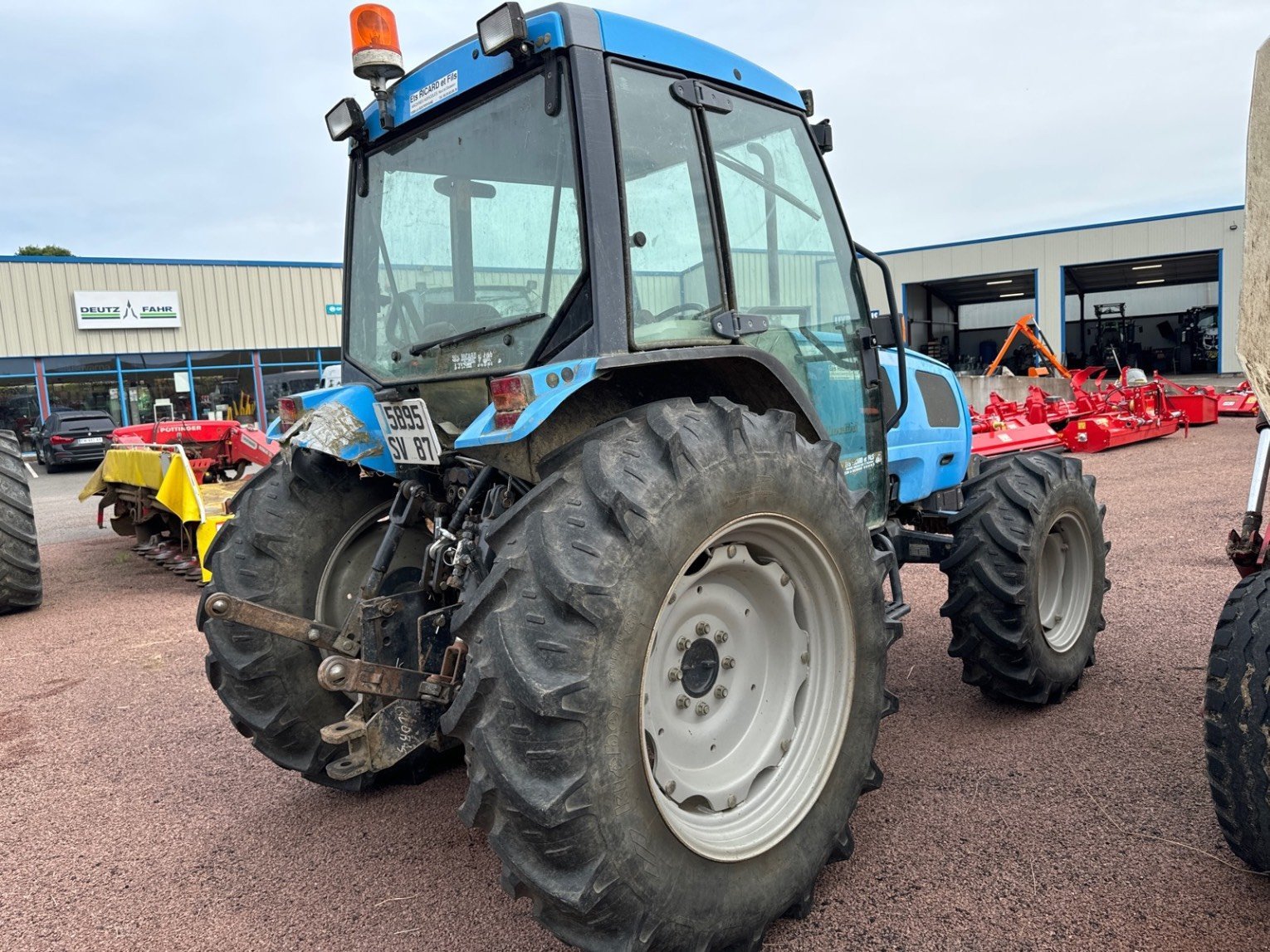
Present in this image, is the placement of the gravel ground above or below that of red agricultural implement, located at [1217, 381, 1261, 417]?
below

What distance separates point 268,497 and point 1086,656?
355 cm

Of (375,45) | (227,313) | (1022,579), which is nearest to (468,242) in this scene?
(375,45)

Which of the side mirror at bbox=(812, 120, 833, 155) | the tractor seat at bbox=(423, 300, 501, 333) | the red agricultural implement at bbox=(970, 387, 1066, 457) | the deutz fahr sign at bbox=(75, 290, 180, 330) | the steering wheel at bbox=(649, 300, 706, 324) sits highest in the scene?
the deutz fahr sign at bbox=(75, 290, 180, 330)

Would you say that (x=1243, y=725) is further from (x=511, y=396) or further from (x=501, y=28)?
(x=501, y=28)

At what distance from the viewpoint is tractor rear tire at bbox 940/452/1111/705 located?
375 cm

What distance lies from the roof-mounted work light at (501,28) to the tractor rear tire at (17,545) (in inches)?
234

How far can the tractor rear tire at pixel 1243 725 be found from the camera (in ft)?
7.68

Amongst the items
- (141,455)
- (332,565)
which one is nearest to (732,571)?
(332,565)

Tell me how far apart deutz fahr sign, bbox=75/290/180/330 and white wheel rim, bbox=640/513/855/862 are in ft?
86.3

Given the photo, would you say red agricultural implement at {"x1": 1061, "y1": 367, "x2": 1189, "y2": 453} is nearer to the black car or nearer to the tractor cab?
the tractor cab

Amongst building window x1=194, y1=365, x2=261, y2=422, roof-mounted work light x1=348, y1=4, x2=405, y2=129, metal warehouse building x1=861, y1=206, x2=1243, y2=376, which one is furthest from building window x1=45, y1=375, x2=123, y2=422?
roof-mounted work light x1=348, y1=4, x2=405, y2=129

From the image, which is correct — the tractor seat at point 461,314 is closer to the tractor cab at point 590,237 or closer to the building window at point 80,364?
the tractor cab at point 590,237

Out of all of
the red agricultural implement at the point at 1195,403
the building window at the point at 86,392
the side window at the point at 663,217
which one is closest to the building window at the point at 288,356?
the building window at the point at 86,392

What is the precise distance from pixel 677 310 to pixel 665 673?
107 centimetres
